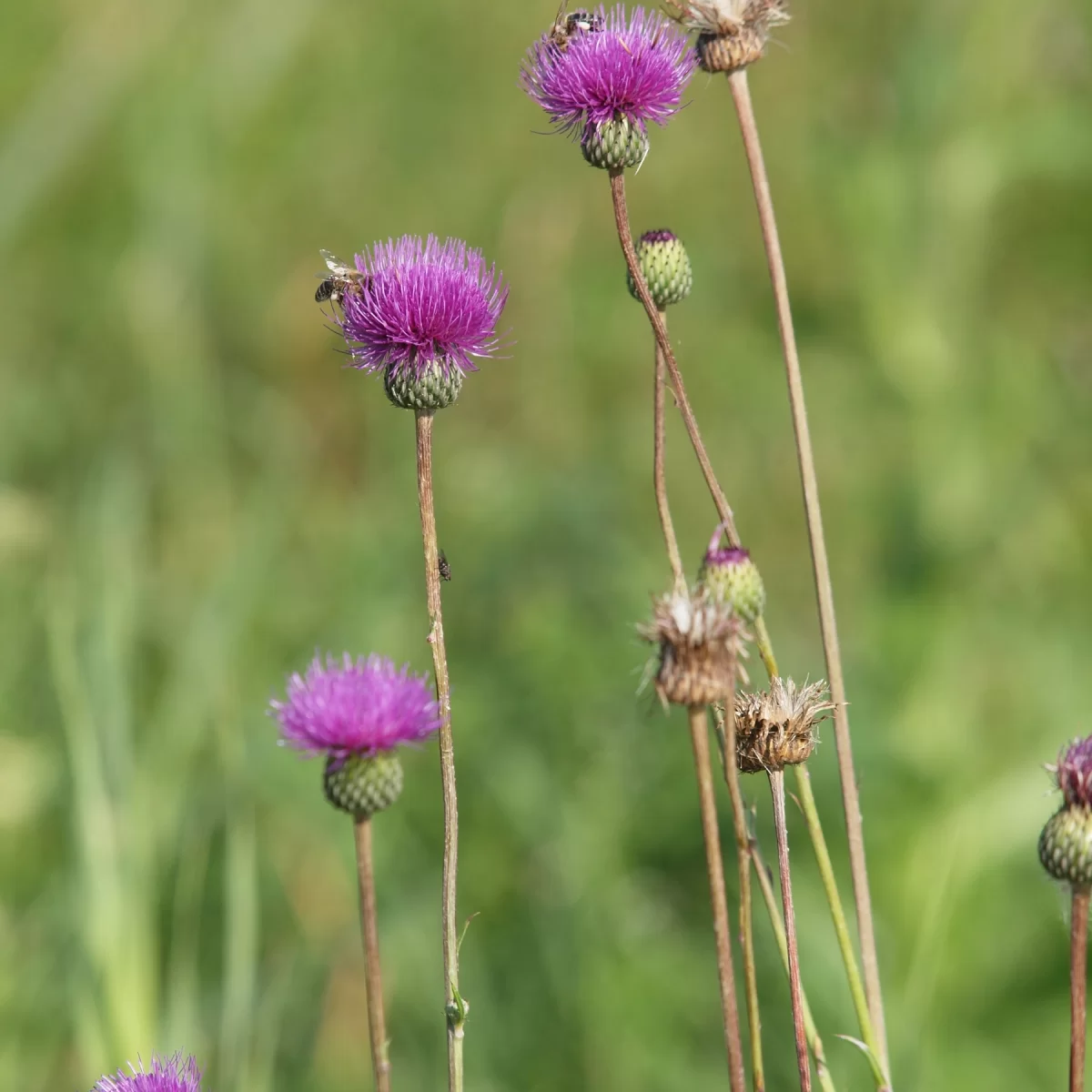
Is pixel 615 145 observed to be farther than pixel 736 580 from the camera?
Yes

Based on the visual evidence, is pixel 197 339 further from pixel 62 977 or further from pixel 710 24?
pixel 710 24

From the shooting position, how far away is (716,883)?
3.03 ft

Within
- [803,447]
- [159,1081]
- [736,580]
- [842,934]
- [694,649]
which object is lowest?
[159,1081]

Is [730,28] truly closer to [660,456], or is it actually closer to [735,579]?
[660,456]

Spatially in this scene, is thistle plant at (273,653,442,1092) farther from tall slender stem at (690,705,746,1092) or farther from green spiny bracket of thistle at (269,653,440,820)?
tall slender stem at (690,705,746,1092)

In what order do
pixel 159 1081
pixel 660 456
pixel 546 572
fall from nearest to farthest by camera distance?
pixel 159 1081, pixel 660 456, pixel 546 572

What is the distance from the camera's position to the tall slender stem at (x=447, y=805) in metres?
0.99

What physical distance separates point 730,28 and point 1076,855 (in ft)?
2.29

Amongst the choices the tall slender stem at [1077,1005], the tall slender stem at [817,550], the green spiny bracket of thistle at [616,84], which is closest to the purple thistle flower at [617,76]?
the green spiny bracket of thistle at [616,84]

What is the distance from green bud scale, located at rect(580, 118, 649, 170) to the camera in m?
1.17

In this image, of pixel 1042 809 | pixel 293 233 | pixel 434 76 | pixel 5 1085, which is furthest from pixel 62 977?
pixel 434 76

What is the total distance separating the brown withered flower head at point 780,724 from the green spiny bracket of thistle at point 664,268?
1.29 ft

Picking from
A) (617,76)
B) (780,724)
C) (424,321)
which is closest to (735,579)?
(780,724)

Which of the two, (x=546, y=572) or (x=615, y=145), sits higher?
(x=546, y=572)
